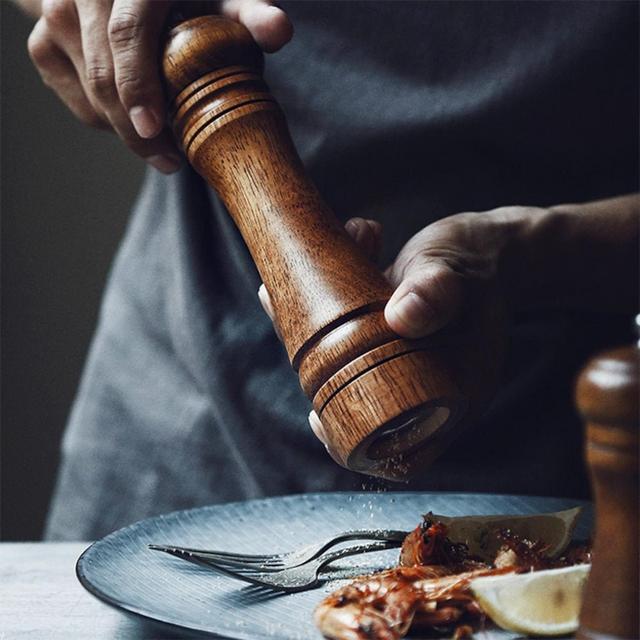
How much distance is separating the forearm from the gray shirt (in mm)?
28

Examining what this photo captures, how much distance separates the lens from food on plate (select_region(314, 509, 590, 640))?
598 millimetres

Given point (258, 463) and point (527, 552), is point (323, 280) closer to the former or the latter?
point (527, 552)

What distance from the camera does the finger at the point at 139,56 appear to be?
0.80 meters

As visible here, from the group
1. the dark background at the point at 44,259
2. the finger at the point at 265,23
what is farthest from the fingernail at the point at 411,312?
the dark background at the point at 44,259

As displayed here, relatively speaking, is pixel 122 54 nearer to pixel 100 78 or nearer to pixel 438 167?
pixel 100 78

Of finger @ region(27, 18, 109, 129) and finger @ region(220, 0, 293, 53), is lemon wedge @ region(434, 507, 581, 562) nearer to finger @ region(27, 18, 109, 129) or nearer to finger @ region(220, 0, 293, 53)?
finger @ region(220, 0, 293, 53)

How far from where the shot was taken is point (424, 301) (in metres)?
0.66

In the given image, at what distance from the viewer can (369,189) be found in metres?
1.09

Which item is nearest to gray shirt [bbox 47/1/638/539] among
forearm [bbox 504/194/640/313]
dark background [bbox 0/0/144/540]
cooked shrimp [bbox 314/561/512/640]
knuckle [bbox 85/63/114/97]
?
forearm [bbox 504/194/640/313]

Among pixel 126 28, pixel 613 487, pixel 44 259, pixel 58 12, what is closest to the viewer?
pixel 613 487

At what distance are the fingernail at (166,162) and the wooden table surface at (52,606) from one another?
1.15 feet

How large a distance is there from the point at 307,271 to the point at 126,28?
267 millimetres

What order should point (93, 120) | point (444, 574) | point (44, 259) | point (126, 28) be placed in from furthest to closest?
point (44, 259)
point (93, 120)
point (126, 28)
point (444, 574)

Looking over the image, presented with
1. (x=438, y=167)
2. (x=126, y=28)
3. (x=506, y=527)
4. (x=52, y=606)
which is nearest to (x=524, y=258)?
(x=438, y=167)
